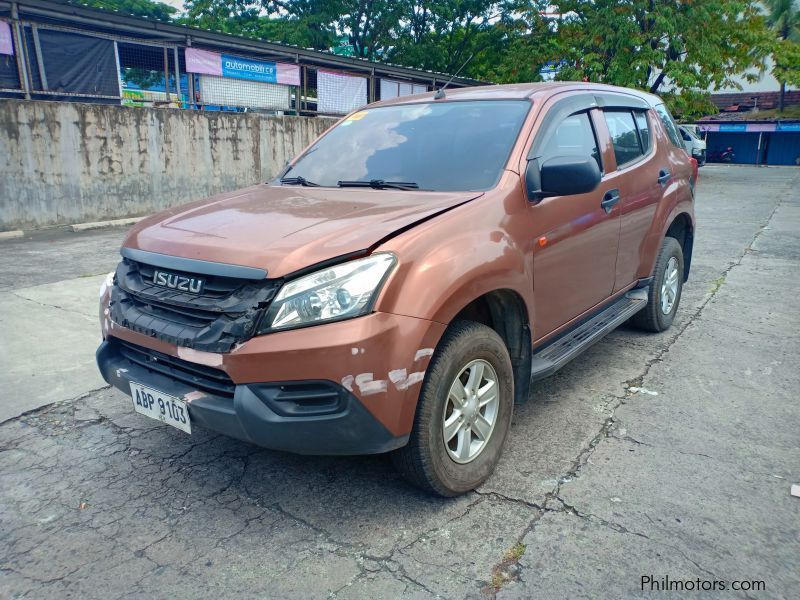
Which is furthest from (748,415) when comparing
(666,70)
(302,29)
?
(302,29)

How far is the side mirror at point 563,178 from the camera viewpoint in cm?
296

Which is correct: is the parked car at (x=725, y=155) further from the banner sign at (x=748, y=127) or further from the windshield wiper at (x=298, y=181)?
the windshield wiper at (x=298, y=181)

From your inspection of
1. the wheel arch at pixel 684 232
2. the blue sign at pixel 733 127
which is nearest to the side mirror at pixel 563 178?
the wheel arch at pixel 684 232

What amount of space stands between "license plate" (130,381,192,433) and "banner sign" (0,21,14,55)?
10858mm

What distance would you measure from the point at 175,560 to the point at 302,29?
Result: 89.4ft

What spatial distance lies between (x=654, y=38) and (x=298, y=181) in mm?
19643

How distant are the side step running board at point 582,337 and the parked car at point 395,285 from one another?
0.05 feet

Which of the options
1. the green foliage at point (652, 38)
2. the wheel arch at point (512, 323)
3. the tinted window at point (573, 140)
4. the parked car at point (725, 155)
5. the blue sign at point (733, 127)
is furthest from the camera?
the parked car at point (725, 155)

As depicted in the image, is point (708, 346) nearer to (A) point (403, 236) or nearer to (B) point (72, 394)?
(A) point (403, 236)

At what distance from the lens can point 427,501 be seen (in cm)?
273

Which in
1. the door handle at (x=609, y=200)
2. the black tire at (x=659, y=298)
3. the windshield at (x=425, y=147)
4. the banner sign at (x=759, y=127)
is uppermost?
the banner sign at (x=759, y=127)

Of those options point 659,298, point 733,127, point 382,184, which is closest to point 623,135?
point 659,298

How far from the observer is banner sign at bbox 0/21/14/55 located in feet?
34.9

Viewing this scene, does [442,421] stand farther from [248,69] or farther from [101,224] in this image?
[248,69]
